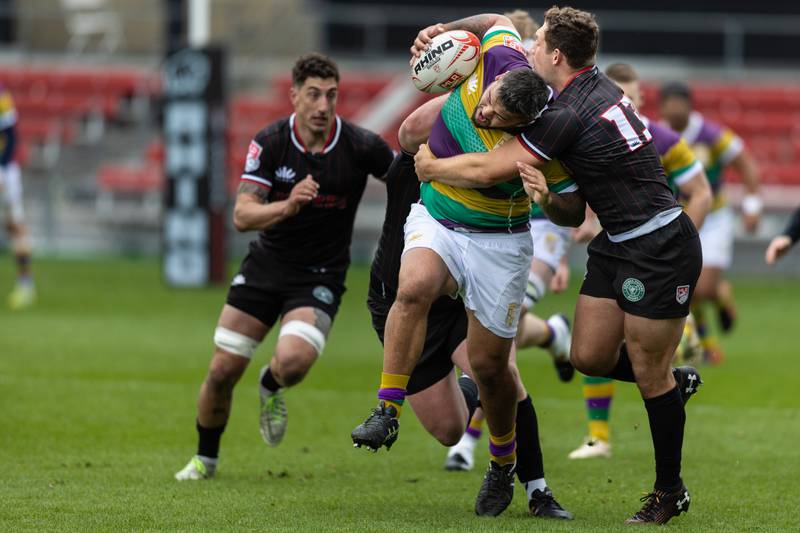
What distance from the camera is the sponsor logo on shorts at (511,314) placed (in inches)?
240

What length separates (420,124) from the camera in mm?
6379

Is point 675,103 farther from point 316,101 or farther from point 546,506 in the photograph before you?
point 546,506

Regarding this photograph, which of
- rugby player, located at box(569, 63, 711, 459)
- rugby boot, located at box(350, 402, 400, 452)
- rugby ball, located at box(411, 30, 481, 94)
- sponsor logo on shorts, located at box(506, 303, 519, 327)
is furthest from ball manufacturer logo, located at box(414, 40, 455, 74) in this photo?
rugby player, located at box(569, 63, 711, 459)

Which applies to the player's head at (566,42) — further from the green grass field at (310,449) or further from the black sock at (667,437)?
the green grass field at (310,449)

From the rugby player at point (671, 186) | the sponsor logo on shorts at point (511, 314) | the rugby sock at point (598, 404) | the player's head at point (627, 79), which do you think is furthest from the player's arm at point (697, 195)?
the sponsor logo on shorts at point (511, 314)

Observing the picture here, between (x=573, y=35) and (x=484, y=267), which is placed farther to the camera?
(x=484, y=267)

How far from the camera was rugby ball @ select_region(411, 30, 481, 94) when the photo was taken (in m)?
6.09

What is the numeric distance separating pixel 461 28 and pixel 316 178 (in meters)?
1.42

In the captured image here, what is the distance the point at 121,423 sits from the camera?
28.6 ft

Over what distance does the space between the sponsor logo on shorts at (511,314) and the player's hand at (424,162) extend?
27.1 inches

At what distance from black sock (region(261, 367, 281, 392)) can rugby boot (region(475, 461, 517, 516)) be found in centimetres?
157

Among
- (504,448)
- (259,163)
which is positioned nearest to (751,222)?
(259,163)

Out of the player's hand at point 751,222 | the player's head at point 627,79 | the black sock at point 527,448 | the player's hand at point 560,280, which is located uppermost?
the player's head at point 627,79

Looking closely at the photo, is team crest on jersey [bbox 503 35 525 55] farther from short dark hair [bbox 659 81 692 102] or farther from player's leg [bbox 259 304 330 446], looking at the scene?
short dark hair [bbox 659 81 692 102]
